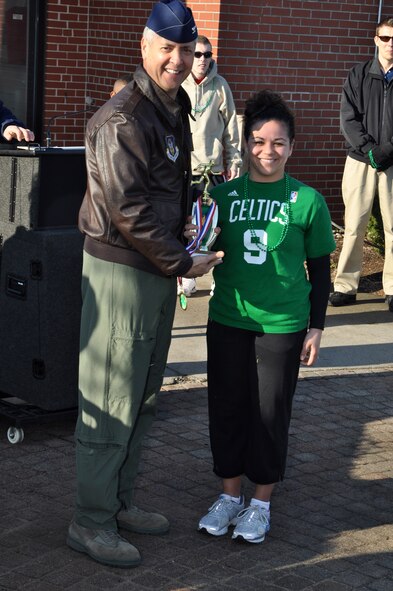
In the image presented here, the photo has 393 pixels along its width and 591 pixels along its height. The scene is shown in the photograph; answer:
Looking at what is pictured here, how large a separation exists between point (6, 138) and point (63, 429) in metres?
1.61

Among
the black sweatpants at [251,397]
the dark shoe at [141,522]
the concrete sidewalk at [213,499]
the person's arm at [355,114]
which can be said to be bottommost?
the concrete sidewalk at [213,499]

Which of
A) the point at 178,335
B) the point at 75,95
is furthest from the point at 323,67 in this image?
the point at 178,335

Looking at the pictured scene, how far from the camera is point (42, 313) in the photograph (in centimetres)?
566

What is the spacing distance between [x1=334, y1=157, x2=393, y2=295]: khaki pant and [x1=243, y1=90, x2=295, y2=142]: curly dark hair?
4445mm

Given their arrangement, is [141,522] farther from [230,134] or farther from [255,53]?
[255,53]

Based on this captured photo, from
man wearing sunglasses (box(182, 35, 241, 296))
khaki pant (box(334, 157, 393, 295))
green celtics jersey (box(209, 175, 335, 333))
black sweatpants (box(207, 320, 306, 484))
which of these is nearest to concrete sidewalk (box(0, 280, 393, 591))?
black sweatpants (box(207, 320, 306, 484))

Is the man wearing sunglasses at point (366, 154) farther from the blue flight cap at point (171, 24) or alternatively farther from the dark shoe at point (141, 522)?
the blue flight cap at point (171, 24)

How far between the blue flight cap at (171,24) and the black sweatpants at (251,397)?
1259 mm

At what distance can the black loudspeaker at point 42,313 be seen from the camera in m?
5.62

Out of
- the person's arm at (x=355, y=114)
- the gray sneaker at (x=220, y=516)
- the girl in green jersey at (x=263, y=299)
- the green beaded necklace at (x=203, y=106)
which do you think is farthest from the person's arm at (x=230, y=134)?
the gray sneaker at (x=220, y=516)

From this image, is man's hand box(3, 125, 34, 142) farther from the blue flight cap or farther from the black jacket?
the black jacket

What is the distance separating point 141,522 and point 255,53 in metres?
6.70

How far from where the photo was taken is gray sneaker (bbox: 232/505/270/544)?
4.82m

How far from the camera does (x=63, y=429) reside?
241 inches
